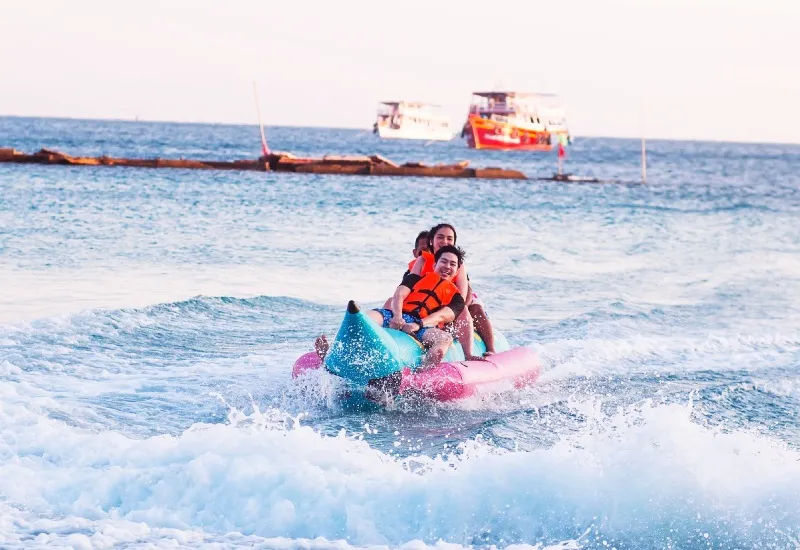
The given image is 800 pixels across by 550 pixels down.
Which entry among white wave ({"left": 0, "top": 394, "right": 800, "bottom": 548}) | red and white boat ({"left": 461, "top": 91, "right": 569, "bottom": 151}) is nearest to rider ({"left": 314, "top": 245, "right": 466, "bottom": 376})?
white wave ({"left": 0, "top": 394, "right": 800, "bottom": 548})

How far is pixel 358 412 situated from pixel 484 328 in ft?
4.87

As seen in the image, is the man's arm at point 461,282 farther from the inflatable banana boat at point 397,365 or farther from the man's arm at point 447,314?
the inflatable banana boat at point 397,365

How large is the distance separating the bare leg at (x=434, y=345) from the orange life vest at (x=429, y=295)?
23cm

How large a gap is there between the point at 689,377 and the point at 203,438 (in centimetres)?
495

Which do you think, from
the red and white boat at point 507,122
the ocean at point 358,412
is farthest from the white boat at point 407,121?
the ocean at point 358,412

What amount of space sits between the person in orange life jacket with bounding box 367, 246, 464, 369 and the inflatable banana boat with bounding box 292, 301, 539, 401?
14cm

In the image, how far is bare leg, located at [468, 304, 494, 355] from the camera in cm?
834

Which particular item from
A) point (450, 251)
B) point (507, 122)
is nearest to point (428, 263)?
point (450, 251)

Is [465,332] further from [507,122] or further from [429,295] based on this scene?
[507,122]

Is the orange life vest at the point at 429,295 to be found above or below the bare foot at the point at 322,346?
above

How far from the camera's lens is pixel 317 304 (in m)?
12.2

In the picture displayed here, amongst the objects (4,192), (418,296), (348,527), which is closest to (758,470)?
(348,527)

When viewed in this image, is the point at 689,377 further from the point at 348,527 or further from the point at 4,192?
the point at 4,192

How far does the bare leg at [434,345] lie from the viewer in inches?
299
